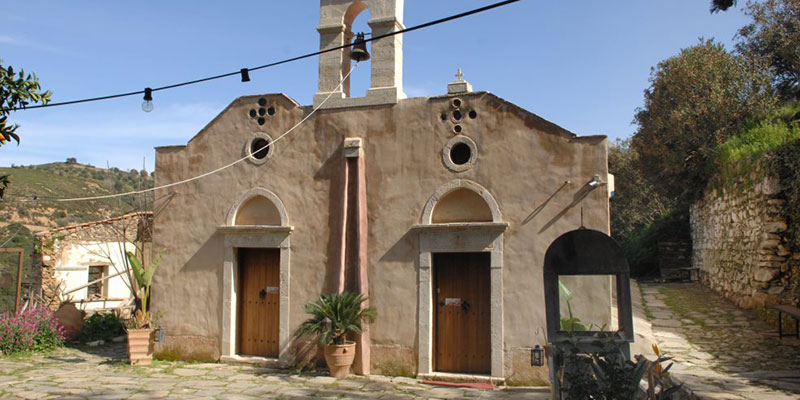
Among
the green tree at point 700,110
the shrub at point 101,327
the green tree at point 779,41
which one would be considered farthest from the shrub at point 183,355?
the green tree at point 779,41

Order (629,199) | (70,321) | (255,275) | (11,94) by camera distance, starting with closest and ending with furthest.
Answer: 1. (11,94)
2. (255,275)
3. (70,321)
4. (629,199)

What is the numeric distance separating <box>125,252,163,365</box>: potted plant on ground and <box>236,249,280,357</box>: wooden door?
1.54 meters

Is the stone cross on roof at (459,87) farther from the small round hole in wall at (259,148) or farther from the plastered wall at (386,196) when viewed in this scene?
the small round hole in wall at (259,148)

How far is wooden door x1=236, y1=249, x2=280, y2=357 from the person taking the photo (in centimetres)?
1055

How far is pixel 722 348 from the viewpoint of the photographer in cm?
982

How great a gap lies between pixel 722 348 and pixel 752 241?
3.27m

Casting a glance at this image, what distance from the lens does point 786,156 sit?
1091cm

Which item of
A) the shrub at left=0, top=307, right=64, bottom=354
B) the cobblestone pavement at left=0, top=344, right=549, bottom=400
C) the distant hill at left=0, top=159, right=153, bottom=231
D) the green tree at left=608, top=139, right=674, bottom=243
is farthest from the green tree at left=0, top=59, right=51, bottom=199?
the green tree at left=608, top=139, right=674, bottom=243

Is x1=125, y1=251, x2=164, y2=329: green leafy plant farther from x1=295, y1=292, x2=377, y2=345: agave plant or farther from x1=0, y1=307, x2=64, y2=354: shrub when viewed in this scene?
x1=295, y1=292, x2=377, y2=345: agave plant

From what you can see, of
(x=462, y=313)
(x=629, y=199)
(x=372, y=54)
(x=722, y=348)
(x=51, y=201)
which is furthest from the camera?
(x=629, y=199)

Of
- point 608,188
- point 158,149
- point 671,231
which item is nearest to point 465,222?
point 608,188

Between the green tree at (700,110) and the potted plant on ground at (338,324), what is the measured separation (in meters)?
11.6

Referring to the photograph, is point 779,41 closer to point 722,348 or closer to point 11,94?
point 722,348

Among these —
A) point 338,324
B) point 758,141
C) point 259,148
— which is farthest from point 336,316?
point 758,141
